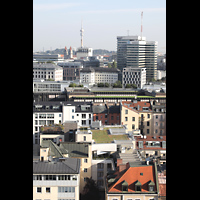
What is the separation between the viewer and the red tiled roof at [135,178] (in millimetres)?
8117

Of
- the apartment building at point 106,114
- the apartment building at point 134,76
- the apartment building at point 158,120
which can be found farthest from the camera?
the apartment building at point 134,76

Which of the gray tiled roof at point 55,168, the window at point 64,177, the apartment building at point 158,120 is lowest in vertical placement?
the window at point 64,177

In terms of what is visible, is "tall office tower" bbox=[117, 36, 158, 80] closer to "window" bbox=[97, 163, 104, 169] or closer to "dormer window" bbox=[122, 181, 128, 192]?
"window" bbox=[97, 163, 104, 169]

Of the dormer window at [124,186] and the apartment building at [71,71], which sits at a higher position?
the apartment building at [71,71]

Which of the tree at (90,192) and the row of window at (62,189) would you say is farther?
the tree at (90,192)

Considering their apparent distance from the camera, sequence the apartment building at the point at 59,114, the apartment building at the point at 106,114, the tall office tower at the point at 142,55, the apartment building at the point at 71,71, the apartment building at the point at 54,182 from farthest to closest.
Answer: the apartment building at the point at 71,71 < the tall office tower at the point at 142,55 < the apartment building at the point at 106,114 < the apartment building at the point at 59,114 < the apartment building at the point at 54,182

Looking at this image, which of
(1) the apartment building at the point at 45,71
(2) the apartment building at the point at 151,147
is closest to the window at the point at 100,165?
(2) the apartment building at the point at 151,147

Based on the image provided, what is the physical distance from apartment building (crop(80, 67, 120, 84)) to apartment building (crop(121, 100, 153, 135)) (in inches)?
1209

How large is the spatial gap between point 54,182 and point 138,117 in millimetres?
9292

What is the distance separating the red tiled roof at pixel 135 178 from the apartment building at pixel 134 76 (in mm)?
37081

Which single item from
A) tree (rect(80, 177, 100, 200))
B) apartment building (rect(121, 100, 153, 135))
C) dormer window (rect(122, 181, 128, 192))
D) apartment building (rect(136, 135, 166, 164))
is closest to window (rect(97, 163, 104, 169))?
tree (rect(80, 177, 100, 200))

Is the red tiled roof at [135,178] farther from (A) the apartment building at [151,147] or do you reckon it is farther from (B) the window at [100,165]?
(A) the apartment building at [151,147]

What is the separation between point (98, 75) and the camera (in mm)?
52125
